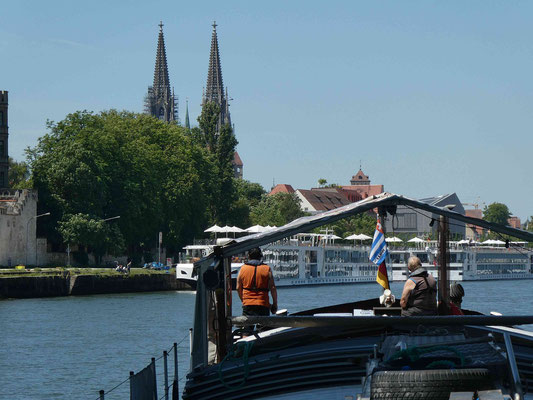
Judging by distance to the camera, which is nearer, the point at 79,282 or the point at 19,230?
the point at 79,282

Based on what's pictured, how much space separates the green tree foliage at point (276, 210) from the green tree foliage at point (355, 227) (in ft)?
18.5

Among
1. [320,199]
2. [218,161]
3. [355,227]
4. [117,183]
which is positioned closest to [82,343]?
[117,183]

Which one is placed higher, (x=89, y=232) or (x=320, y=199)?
(x=320, y=199)

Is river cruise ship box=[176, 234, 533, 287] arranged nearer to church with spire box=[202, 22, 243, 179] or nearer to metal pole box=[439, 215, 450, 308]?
metal pole box=[439, 215, 450, 308]

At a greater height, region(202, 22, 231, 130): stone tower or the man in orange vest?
region(202, 22, 231, 130): stone tower

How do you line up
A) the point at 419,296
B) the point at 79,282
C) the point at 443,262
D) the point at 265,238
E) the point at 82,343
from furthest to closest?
the point at 79,282 < the point at 82,343 < the point at 443,262 < the point at 419,296 < the point at 265,238

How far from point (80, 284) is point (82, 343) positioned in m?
30.4

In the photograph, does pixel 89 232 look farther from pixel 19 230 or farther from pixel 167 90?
pixel 167 90

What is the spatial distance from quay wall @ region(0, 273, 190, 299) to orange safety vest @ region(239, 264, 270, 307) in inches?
1830

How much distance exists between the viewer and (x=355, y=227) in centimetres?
14375

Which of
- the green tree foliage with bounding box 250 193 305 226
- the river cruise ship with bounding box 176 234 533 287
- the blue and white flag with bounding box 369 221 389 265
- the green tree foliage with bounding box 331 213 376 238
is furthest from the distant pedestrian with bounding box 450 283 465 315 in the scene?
the green tree foliage with bounding box 331 213 376 238

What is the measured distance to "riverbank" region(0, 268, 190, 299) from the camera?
2261 inches

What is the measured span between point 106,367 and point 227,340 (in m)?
15.9

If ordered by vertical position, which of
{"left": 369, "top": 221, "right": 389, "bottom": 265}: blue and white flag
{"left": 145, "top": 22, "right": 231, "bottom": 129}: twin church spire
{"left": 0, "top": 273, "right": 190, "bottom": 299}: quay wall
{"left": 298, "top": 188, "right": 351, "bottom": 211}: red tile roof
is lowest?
{"left": 0, "top": 273, "right": 190, "bottom": 299}: quay wall
